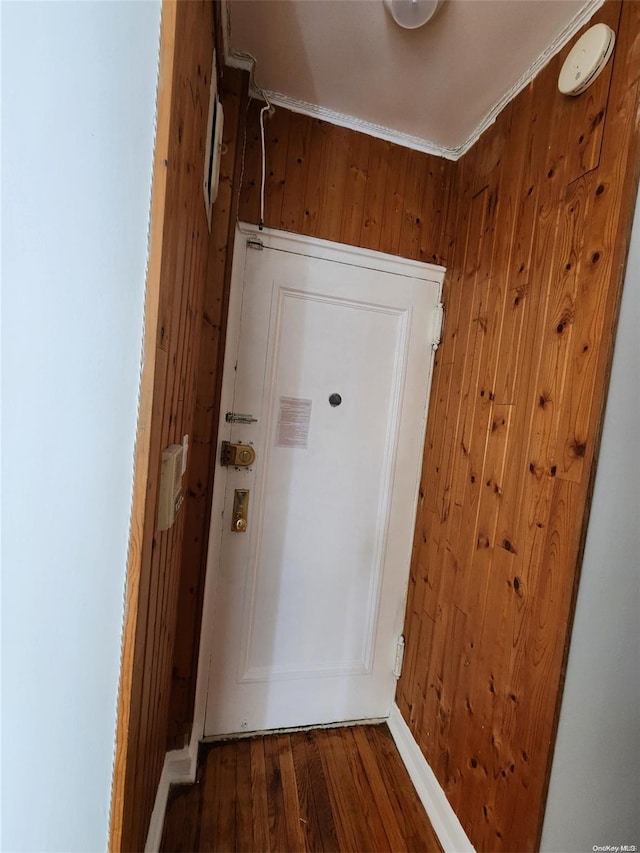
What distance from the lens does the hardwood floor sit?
1183 millimetres

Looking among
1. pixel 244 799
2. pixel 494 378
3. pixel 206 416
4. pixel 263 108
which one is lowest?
pixel 244 799

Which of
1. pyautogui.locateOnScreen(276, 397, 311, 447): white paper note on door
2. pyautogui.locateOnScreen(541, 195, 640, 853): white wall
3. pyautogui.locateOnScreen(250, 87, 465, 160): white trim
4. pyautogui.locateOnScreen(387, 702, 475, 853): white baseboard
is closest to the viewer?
pyautogui.locateOnScreen(541, 195, 640, 853): white wall

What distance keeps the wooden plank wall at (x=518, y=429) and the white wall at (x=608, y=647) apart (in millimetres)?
36

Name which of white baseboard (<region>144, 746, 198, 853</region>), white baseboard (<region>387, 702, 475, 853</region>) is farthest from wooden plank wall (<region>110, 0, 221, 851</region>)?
white baseboard (<region>387, 702, 475, 853</region>)

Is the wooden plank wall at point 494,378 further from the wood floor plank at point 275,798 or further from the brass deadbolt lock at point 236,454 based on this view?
the wood floor plank at point 275,798

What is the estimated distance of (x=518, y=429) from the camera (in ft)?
3.65

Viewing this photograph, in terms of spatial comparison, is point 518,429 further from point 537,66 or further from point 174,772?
point 174,772

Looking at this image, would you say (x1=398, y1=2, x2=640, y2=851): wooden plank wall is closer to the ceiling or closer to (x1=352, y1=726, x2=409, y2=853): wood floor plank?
the ceiling

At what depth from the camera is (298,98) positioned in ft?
4.42

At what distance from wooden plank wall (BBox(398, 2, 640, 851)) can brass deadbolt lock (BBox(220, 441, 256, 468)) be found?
773 mm

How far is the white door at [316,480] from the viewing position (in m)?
1.42

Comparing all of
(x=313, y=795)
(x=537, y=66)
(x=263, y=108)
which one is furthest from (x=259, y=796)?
(x=537, y=66)

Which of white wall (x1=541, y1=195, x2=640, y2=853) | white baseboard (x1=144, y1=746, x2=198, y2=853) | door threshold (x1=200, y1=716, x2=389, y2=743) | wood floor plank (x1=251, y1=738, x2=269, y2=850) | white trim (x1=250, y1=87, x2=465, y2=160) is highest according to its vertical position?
white trim (x1=250, y1=87, x2=465, y2=160)

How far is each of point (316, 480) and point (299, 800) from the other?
114 centimetres
